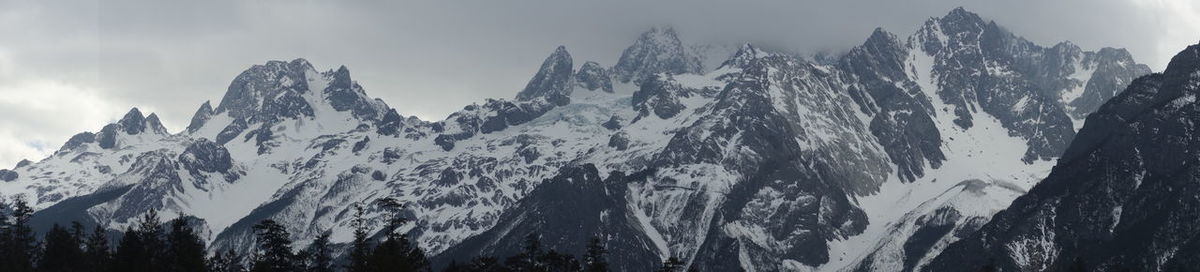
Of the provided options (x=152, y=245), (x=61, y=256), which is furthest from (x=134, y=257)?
(x=61, y=256)

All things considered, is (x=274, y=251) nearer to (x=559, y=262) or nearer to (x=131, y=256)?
(x=131, y=256)

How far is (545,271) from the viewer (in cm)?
18788

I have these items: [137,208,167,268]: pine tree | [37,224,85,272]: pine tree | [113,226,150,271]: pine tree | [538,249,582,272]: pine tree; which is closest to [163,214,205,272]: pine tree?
[137,208,167,268]: pine tree

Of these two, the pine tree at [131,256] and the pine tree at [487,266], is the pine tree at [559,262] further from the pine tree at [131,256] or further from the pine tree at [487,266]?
the pine tree at [131,256]

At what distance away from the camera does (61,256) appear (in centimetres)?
18625

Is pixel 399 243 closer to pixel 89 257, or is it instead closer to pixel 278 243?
pixel 278 243

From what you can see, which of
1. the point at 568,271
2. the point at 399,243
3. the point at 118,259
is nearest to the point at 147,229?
the point at 118,259

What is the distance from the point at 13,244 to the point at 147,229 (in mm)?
16080

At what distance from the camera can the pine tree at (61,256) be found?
184125mm

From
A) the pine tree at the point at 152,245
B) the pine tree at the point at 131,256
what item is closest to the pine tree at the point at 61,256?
the pine tree at the point at 152,245

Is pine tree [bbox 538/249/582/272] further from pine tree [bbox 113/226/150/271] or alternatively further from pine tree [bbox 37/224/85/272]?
pine tree [bbox 37/224/85/272]

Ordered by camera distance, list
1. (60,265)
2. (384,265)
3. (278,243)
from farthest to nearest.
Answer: (60,265)
(278,243)
(384,265)

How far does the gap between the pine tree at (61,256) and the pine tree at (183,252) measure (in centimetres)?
1177

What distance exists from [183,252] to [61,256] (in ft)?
70.5
